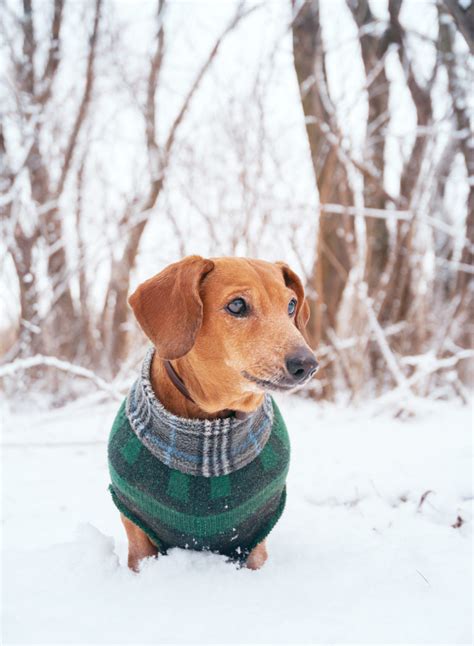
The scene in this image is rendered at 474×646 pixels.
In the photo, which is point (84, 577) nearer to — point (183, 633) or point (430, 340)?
point (183, 633)

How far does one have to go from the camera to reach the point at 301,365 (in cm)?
167

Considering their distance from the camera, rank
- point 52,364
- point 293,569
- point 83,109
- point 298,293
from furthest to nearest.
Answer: point 83,109 < point 52,364 < point 298,293 < point 293,569

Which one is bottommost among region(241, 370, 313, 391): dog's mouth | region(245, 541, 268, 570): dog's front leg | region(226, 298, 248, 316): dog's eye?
region(245, 541, 268, 570): dog's front leg

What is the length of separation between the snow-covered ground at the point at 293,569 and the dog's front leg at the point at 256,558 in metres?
0.06

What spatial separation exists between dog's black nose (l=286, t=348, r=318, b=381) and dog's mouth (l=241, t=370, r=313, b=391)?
0.02 m


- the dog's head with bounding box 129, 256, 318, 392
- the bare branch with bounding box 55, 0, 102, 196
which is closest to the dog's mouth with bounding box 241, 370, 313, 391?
the dog's head with bounding box 129, 256, 318, 392

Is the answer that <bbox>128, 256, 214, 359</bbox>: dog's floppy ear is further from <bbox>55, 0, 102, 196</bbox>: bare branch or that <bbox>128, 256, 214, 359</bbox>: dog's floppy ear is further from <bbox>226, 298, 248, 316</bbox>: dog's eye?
<bbox>55, 0, 102, 196</bbox>: bare branch

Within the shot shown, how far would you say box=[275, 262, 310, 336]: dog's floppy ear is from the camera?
2266mm

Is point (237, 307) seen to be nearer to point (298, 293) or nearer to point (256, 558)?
point (298, 293)

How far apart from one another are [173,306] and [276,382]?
1.52 feet

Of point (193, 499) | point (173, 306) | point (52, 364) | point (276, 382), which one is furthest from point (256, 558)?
point (52, 364)

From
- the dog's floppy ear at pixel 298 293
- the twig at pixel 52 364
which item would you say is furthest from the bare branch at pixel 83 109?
the dog's floppy ear at pixel 298 293

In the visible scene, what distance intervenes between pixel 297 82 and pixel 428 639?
5.56 metres

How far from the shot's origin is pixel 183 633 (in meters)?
1.58
